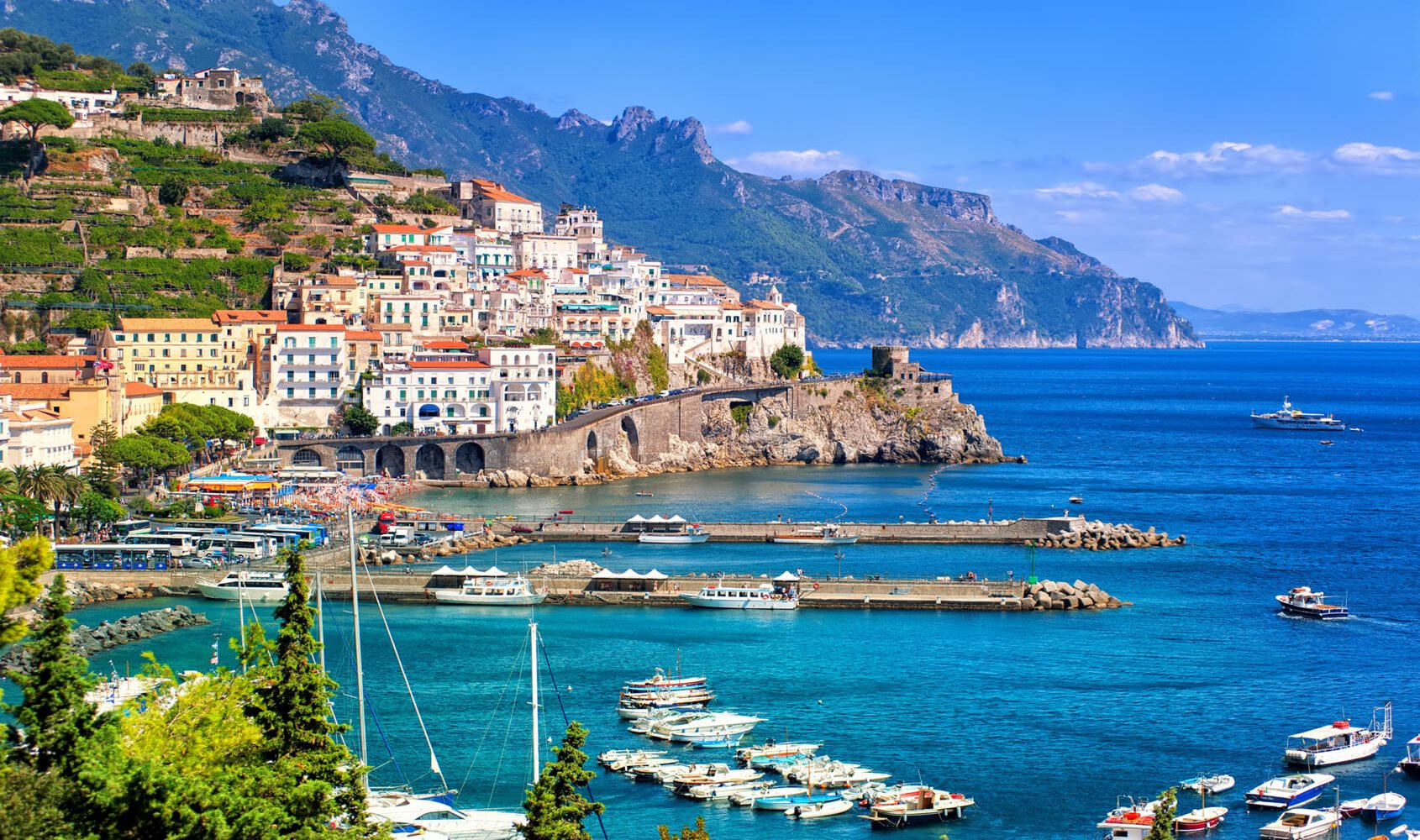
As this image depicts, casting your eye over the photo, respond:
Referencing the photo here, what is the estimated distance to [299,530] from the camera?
199ft

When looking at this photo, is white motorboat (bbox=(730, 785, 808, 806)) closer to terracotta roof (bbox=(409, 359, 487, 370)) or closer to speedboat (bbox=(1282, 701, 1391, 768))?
speedboat (bbox=(1282, 701, 1391, 768))

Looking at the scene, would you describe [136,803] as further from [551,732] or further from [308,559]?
[308,559]

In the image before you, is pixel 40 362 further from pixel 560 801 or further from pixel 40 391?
pixel 560 801

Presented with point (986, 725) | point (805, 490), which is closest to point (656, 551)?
point (805, 490)

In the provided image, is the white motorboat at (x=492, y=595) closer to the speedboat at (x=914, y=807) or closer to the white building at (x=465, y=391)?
the speedboat at (x=914, y=807)

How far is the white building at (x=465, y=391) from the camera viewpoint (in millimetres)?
81125

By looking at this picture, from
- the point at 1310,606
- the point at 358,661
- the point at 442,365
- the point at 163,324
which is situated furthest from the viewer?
the point at 442,365

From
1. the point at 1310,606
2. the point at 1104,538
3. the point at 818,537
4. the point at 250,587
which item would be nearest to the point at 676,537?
the point at 818,537

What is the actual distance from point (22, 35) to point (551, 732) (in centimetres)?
9609

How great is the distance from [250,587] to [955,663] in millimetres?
22249

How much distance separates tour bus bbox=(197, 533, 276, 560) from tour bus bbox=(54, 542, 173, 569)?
1859 millimetres

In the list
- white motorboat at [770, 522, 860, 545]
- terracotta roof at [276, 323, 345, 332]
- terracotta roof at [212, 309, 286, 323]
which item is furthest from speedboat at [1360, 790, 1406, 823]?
terracotta roof at [212, 309, 286, 323]

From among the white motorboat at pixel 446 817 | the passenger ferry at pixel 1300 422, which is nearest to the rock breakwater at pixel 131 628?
the white motorboat at pixel 446 817

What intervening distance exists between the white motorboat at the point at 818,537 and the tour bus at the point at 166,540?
22205 millimetres
